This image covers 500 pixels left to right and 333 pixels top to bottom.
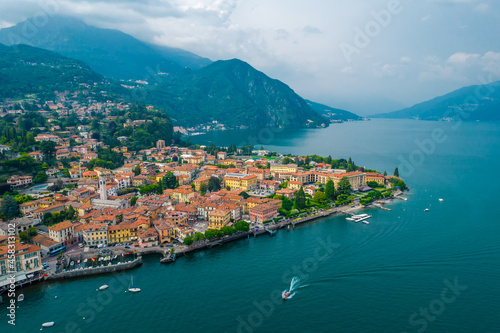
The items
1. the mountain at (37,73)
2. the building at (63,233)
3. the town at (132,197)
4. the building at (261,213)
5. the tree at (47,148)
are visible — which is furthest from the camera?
the mountain at (37,73)

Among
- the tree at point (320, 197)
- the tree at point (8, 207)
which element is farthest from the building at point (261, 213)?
the tree at point (8, 207)

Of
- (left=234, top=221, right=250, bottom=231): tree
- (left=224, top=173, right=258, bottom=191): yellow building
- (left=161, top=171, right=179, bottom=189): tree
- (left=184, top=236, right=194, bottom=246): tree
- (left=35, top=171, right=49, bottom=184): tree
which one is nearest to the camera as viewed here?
(left=184, top=236, right=194, bottom=246): tree

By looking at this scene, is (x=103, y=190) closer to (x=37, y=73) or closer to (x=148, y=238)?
(x=148, y=238)

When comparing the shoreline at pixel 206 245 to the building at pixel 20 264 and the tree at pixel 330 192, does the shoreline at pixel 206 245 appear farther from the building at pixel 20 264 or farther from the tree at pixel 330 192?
the tree at pixel 330 192

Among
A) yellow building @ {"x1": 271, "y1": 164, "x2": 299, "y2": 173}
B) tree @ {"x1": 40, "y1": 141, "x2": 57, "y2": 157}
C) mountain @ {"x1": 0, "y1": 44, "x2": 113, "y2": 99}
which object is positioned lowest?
yellow building @ {"x1": 271, "y1": 164, "x2": 299, "y2": 173}

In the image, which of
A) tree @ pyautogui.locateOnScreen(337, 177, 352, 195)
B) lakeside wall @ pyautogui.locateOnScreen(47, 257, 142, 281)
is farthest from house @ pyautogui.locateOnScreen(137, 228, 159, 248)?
tree @ pyautogui.locateOnScreen(337, 177, 352, 195)

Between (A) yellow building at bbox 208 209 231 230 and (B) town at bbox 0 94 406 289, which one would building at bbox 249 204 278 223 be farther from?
(A) yellow building at bbox 208 209 231 230
